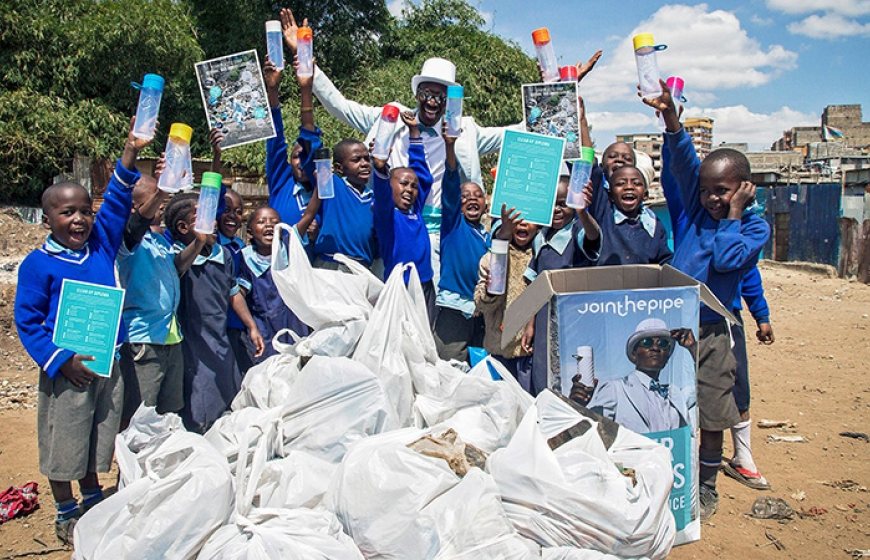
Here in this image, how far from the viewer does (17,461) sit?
436 centimetres

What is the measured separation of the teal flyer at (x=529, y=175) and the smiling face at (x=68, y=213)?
5.76 feet

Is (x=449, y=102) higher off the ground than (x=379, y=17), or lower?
lower

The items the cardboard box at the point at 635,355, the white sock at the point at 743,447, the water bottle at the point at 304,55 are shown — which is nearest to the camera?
the cardboard box at the point at 635,355

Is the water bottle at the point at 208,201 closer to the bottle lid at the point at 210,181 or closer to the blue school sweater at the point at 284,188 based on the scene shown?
the bottle lid at the point at 210,181

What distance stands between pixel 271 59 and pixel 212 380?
5.47ft

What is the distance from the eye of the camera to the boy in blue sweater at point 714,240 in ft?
10.0

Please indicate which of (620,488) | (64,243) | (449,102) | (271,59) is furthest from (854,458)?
(64,243)

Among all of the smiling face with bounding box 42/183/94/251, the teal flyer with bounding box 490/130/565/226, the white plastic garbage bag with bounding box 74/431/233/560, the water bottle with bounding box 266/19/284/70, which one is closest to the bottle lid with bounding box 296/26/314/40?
the water bottle with bounding box 266/19/284/70

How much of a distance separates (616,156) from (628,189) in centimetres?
59

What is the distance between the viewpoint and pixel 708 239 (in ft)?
10.4

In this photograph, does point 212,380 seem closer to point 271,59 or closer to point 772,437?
point 271,59

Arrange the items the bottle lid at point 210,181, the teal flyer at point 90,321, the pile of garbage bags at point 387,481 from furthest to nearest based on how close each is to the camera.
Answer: the bottle lid at point 210,181 < the teal flyer at point 90,321 < the pile of garbage bags at point 387,481

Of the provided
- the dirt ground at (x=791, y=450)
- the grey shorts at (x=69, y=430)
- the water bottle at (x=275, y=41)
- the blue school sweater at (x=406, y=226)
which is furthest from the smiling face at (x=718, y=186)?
the grey shorts at (x=69, y=430)

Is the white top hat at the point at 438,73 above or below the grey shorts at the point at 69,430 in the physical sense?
above
